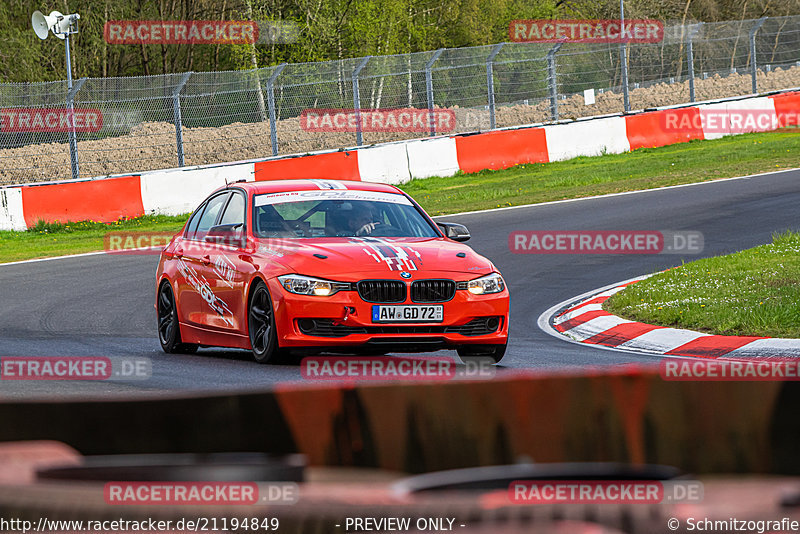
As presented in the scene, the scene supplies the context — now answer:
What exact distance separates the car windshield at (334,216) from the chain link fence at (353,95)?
13.2 metres

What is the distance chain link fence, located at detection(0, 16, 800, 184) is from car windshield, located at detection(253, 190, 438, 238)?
13197 millimetres

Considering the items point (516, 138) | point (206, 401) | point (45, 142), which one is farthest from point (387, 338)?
point (516, 138)

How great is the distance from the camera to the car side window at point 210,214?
399 inches

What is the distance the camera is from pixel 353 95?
25344 millimetres

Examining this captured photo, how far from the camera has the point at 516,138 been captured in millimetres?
25969

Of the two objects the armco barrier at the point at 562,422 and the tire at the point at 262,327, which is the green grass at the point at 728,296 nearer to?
the tire at the point at 262,327

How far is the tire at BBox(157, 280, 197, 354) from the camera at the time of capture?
32.1 feet

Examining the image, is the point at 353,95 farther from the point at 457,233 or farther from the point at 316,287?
the point at 316,287

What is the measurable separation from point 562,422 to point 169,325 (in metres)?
7.67

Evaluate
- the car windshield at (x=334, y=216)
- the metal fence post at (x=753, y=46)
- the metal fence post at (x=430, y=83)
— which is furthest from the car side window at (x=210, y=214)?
the metal fence post at (x=753, y=46)
